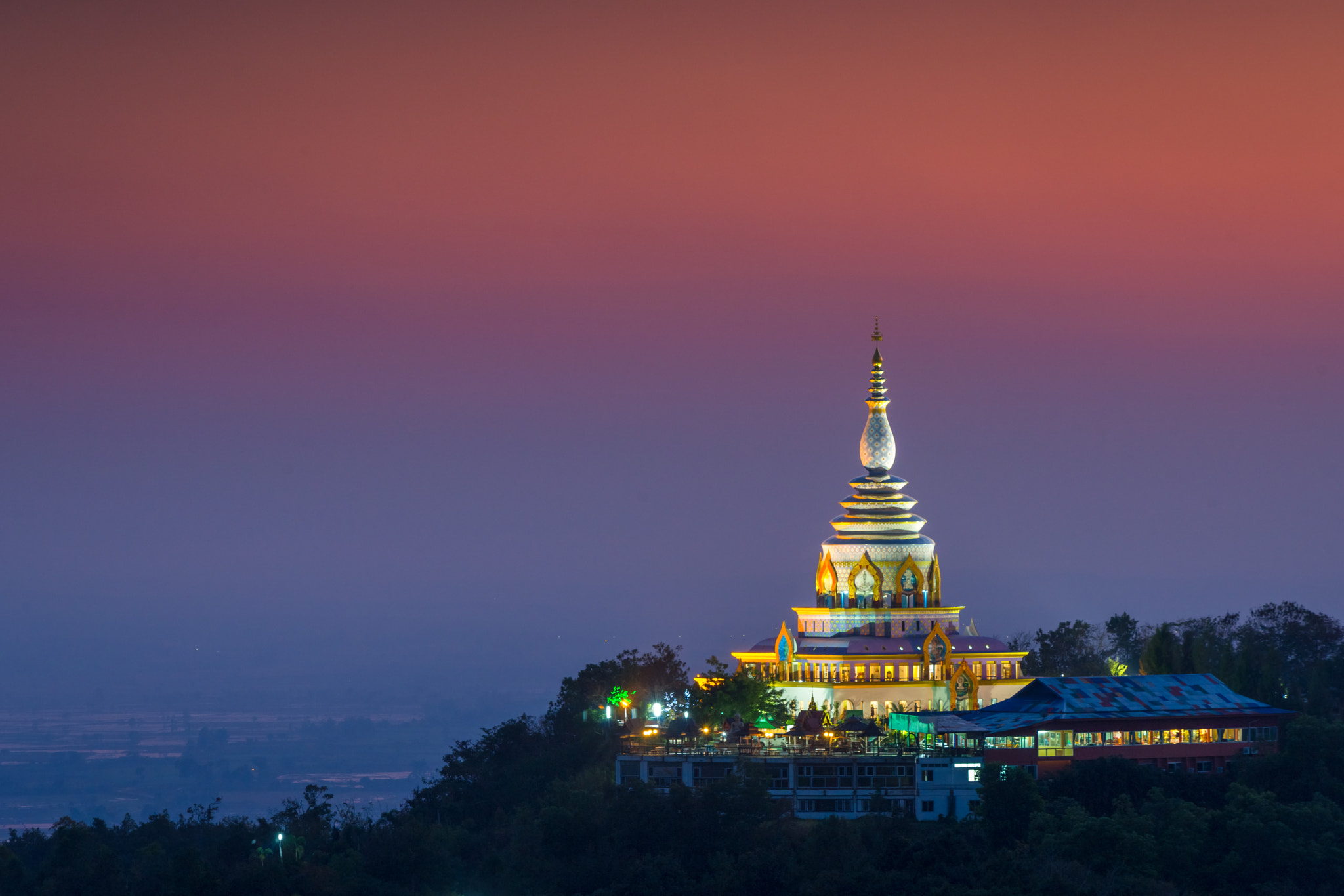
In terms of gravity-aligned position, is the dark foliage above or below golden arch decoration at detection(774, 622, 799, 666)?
below

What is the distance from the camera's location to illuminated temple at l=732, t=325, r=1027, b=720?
227ft

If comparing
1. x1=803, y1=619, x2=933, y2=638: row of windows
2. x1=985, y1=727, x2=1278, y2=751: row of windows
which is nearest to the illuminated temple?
x1=803, y1=619, x2=933, y2=638: row of windows

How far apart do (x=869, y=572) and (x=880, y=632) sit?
2.42 metres

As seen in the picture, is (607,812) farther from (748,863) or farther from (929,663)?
(929,663)

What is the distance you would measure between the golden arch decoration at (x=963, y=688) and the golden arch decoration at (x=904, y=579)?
3991 millimetres

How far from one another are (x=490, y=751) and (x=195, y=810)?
58.4 feet

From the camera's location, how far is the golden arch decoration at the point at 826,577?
7312 centimetres

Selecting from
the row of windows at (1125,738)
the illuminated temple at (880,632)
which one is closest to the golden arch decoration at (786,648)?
the illuminated temple at (880,632)

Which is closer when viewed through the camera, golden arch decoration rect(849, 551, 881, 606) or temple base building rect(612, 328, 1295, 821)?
temple base building rect(612, 328, 1295, 821)

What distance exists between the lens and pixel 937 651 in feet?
228

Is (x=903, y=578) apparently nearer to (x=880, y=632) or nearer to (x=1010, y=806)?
(x=880, y=632)

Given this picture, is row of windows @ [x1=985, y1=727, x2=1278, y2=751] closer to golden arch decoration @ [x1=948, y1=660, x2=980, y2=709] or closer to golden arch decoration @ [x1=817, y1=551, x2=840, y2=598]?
golden arch decoration @ [x1=948, y1=660, x2=980, y2=709]

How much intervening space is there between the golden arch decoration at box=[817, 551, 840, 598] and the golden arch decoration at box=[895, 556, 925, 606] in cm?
204

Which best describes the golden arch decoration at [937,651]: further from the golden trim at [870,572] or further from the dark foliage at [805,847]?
the dark foliage at [805,847]
